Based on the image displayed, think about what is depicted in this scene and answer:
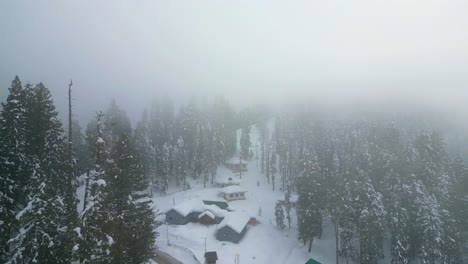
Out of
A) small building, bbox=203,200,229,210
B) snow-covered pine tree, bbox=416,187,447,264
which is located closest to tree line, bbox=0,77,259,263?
snow-covered pine tree, bbox=416,187,447,264

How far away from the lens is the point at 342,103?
128 meters

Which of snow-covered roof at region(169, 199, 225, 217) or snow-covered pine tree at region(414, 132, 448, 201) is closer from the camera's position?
snow-covered pine tree at region(414, 132, 448, 201)

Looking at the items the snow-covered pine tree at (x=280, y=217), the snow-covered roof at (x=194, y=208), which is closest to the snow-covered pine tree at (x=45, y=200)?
the snow-covered roof at (x=194, y=208)

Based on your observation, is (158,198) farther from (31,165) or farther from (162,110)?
(31,165)

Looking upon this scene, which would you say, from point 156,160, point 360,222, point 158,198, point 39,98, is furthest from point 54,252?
point 156,160

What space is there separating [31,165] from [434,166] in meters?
54.3

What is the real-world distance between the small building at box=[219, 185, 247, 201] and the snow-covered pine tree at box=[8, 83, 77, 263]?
46.3 m

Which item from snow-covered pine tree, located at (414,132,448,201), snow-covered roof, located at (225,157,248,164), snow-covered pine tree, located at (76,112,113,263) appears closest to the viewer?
snow-covered pine tree, located at (76,112,113,263)

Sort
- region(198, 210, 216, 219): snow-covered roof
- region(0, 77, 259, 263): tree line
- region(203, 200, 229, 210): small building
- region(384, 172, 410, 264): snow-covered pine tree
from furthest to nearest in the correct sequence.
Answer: region(203, 200, 229, 210): small building, region(198, 210, 216, 219): snow-covered roof, region(384, 172, 410, 264): snow-covered pine tree, region(0, 77, 259, 263): tree line

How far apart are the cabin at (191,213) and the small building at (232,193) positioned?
803 centimetres

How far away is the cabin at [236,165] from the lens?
8744cm

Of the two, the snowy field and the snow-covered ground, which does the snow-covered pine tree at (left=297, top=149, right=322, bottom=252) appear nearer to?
the snow-covered ground

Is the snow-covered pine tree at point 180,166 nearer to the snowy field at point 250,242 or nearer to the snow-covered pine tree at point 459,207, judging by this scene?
the snowy field at point 250,242

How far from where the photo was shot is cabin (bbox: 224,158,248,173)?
8744 centimetres
